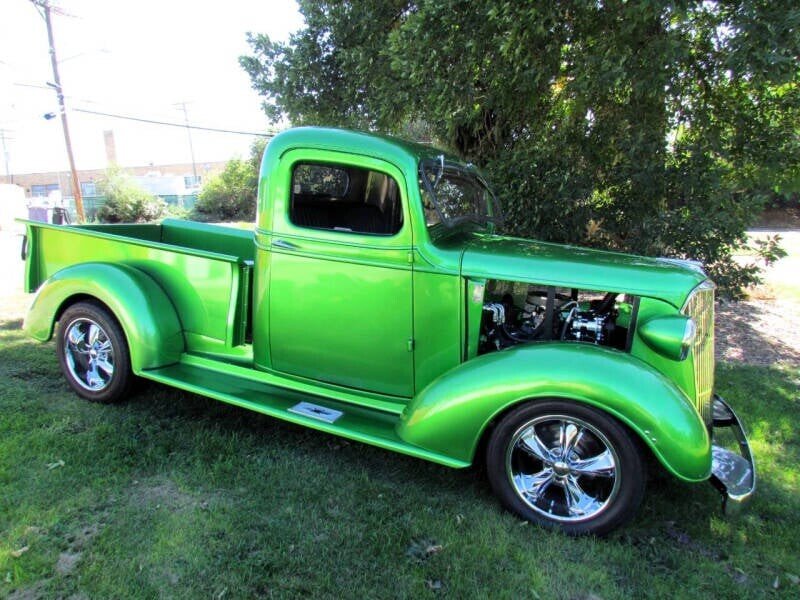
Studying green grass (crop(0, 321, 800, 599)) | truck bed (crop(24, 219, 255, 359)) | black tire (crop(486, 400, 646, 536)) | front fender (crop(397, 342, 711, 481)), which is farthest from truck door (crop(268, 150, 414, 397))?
black tire (crop(486, 400, 646, 536))

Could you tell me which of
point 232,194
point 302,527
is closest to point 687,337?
point 302,527

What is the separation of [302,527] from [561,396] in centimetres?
147

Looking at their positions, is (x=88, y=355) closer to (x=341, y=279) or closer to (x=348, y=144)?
(x=341, y=279)

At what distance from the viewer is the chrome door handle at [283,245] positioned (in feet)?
11.0

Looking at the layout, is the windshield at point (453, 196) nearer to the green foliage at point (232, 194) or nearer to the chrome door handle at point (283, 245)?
the chrome door handle at point (283, 245)

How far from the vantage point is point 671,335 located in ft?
8.83

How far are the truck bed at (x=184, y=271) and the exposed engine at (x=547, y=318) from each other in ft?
5.52

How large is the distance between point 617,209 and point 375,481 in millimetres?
4247

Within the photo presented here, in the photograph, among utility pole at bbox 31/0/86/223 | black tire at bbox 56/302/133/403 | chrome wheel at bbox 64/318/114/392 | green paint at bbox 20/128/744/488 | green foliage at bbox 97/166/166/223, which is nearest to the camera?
green paint at bbox 20/128/744/488

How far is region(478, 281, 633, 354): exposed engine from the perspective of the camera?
3176 millimetres

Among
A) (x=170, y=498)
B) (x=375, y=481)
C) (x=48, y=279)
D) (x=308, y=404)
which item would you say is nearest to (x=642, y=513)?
(x=375, y=481)

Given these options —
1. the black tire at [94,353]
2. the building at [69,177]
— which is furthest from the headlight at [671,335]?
the building at [69,177]

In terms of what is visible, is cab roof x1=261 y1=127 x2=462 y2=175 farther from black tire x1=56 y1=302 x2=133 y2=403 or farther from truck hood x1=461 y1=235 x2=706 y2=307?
black tire x1=56 y1=302 x2=133 y2=403

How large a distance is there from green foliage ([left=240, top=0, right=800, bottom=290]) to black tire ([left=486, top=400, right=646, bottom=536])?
3078 mm
